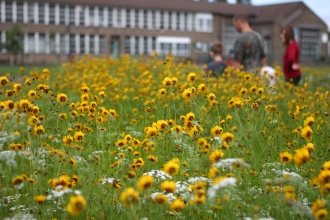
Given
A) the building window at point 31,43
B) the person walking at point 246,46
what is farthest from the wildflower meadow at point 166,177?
the building window at point 31,43

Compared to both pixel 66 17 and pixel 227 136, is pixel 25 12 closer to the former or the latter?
pixel 66 17

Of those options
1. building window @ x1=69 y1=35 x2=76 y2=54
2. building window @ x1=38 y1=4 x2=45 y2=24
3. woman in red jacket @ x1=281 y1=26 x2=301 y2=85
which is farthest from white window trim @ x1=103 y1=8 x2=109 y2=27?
woman in red jacket @ x1=281 y1=26 x2=301 y2=85

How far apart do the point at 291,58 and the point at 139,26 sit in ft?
130

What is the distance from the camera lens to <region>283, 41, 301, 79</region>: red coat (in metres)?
8.36

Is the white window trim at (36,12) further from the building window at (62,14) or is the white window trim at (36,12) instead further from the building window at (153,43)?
the building window at (153,43)

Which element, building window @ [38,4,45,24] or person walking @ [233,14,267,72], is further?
building window @ [38,4,45,24]

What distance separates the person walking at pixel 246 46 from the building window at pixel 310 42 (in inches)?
1734

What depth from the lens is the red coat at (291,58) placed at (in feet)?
27.4

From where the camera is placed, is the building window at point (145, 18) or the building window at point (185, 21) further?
the building window at point (185, 21)

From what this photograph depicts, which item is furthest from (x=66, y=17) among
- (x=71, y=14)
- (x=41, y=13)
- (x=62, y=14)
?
(x=41, y=13)

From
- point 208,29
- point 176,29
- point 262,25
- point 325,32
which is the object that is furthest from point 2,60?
point 325,32

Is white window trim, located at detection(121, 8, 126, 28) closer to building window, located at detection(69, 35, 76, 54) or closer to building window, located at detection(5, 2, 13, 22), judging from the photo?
building window, located at detection(69, 35, 76, 54)

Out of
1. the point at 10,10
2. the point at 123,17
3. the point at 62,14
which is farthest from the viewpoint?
the point at 123,17

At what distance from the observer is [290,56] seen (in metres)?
8.37
